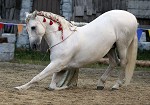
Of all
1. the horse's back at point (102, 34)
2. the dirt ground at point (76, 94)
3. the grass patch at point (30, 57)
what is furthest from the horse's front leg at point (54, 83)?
the grass patch at point (30, 57)

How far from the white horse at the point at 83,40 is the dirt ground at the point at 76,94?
29 cm

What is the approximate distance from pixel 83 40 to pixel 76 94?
1.06 m

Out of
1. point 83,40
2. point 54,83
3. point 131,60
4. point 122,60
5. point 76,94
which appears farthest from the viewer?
point 131,60

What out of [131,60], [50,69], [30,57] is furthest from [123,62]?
[30,57]

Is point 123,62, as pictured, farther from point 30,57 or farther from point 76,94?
point 30,57

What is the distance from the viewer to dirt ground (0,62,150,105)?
767 centimetres

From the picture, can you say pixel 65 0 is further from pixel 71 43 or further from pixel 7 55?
pixel 71 43

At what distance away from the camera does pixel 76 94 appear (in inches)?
339

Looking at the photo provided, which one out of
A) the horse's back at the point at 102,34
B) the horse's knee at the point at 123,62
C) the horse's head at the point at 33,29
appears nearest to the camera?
the horse's head at the point at 33,29

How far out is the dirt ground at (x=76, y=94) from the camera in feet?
25.2

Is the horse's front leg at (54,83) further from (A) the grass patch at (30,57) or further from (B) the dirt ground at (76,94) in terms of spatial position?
(A) the grass patch at (30,57)

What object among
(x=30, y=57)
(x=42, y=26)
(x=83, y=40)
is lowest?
(x=30, y=57)

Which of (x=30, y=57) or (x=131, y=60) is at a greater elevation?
(x=131, y=60)

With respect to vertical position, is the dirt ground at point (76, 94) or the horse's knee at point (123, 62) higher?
the horse's knee at point (123, 62)
